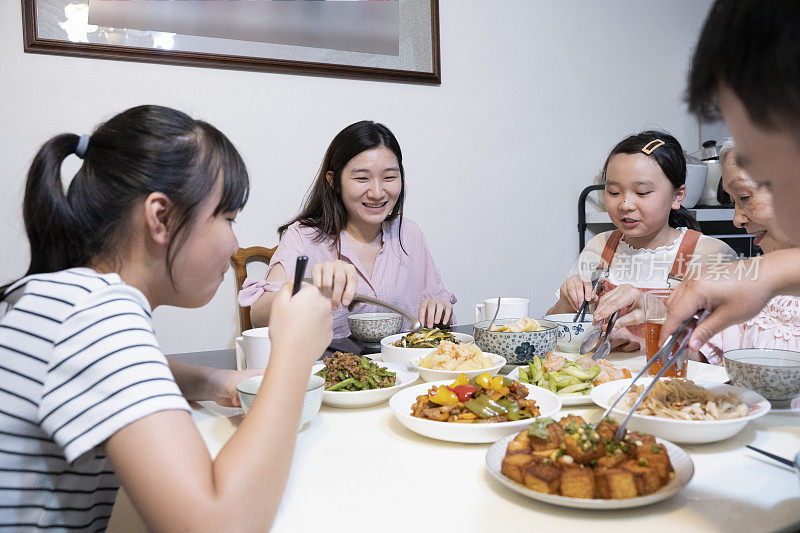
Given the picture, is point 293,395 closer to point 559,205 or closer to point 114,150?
point 114,150

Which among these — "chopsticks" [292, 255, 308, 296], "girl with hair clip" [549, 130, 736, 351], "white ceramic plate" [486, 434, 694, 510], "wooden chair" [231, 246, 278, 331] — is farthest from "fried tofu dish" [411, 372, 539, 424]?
"wooden chair" [231, 246, 278, 331]

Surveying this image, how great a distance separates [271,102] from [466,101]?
1.09 m

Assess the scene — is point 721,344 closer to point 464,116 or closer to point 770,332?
point 770,332

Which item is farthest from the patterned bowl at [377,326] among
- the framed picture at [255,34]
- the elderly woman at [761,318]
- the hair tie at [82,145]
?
the framed picture at [255,34]

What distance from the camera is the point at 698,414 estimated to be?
0.83m

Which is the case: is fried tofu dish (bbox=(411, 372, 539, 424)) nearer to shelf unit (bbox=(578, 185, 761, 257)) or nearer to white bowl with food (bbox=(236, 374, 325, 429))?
white bowl with food (bbox=(236, 374, 325, 429))

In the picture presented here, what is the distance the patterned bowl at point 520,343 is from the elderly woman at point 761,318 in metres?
0.43

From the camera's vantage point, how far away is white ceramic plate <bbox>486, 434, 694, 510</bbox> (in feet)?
2.01

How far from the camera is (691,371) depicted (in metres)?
1.24

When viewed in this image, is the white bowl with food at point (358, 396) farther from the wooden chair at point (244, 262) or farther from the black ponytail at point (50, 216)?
the wooden chair at point (244, 262)

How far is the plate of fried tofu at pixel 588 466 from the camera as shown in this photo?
24.7 inches

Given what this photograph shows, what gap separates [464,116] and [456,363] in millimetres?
2229

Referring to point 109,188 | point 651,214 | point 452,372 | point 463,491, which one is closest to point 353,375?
point 452,372

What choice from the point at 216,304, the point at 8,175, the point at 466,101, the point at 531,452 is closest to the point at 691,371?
the point at 531,452
